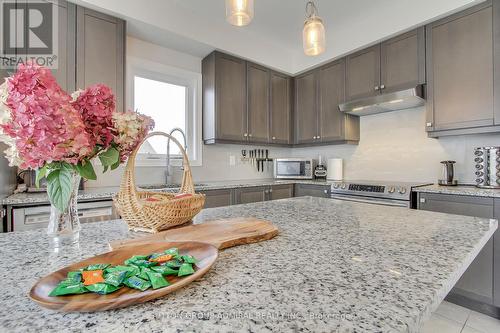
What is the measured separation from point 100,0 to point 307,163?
2.72 m

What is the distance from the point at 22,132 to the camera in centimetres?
56

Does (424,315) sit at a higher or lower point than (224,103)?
lower

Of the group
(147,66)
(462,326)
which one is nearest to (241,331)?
(462,326)

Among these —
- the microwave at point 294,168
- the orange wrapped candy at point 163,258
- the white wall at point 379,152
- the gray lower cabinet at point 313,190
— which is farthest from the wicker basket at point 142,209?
the microwave at point 294,168

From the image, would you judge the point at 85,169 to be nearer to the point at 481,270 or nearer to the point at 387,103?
the point at 481,270

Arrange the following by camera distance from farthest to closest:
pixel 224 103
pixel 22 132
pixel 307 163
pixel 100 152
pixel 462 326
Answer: pixel 307 163 → pixel 224 103 → pixel 462 326 → pixel 100 152 → pixel 22 132

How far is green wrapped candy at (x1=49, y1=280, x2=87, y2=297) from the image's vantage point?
0.39 m

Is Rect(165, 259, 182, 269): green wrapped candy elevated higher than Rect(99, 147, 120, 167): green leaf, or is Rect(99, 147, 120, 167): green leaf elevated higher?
Rect(99, 147, 120, 167): green leaf

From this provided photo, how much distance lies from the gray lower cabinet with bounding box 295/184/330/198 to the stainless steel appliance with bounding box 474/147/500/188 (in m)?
1.31

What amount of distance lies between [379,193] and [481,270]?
90 cm

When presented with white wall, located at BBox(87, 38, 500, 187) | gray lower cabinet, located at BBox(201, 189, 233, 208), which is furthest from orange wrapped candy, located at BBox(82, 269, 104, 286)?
white wall, located at BBox(87, 38, 500, 187)

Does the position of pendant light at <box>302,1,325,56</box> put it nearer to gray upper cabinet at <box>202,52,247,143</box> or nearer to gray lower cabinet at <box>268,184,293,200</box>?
gray upper cabinet at <box>202,52,247,143</box>

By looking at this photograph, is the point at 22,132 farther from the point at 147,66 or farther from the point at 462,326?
the point at 462,326

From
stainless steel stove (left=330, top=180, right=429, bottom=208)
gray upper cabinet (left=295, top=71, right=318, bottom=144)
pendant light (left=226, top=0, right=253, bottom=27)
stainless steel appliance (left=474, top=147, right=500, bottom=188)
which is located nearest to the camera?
pendant light (left=226, top=0, right=253, bottom=27)
